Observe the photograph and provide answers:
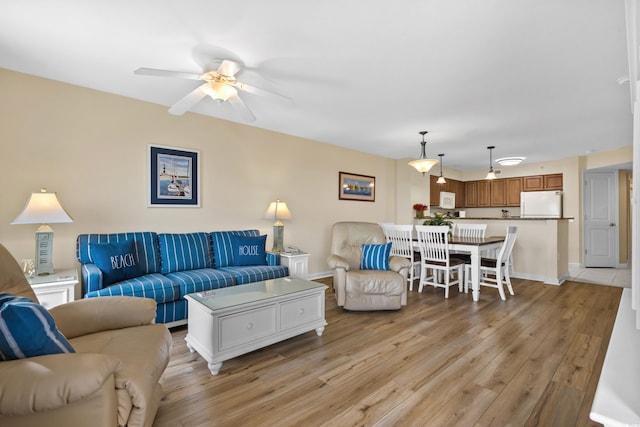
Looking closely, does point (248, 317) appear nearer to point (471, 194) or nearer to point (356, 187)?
point (356, 187)

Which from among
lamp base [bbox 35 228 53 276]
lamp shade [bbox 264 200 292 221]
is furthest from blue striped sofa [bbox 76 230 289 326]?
lamp shade [bbox 264 200 292 221]

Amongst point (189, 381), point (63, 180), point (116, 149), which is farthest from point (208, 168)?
point (189, 381)

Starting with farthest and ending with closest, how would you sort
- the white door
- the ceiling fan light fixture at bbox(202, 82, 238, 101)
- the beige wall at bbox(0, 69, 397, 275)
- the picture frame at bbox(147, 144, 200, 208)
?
the white door → the picture frame at bbox(147, 144, 200, 208) → the beige wall at bbox(0, 69, 397, 275) → the ceiling fan light fixture at bbox(202, 82, 238, 101)

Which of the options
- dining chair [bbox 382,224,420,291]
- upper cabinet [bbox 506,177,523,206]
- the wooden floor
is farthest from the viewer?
upper cabinet [bbox 506,177,523,206]

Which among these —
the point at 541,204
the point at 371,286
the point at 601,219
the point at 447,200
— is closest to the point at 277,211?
the point at 371,286

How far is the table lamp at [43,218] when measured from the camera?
2414 mm

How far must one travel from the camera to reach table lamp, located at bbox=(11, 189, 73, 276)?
2414 millimetres

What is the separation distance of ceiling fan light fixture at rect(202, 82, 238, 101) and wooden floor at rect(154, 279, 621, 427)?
2.14 m

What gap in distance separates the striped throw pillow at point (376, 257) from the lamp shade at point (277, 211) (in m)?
1.27

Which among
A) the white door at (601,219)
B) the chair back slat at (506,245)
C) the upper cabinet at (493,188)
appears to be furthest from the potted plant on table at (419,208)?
the white door at (601,219)

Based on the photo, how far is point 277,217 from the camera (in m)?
4.15

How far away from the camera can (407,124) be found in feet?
13.2

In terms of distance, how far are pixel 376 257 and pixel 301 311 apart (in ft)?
4.46

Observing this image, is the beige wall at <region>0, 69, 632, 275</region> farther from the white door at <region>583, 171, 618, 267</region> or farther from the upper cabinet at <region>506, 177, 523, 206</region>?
the upper cabinet at <region>506, 177, 523, 206</region>
